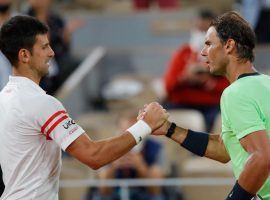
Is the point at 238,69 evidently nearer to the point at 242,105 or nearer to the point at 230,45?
the point at 230,45

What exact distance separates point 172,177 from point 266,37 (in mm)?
2411

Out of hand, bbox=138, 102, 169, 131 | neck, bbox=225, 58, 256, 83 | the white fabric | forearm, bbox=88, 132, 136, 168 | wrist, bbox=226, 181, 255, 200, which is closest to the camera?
wrist, bbox=226, 181, 255, 200

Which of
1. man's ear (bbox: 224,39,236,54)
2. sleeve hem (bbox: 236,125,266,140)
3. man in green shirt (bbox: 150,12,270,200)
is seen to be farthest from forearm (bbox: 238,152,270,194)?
man's ear (bbox: 224,39,236,54)

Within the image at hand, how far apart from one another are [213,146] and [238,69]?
75cm

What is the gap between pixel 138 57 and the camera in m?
10.8

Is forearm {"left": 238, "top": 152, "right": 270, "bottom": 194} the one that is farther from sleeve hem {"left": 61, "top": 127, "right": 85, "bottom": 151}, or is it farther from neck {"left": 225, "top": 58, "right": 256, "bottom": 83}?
sleeve hem {"left": 61, "top": 127, "right": 85, "bottom": 151}

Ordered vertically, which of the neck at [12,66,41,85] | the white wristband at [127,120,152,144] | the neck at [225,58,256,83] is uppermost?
the neck at [225,58,256,83]

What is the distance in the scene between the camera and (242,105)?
4.84m

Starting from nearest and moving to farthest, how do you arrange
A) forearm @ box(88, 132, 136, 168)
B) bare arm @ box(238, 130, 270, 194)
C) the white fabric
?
bare arm @ box(238, 130, 270, 194) < forearm @ box(88, 132, 136, 168) < the white fabric

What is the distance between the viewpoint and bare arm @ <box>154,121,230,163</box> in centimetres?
564

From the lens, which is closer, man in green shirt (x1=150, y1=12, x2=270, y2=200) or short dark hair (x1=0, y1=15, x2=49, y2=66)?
man in green shirt (x1=150, y1=12, x2=270, y2=200)

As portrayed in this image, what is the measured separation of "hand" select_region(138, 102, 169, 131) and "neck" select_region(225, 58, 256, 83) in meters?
0.57

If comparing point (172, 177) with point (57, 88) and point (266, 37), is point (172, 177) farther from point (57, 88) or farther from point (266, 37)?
point (266, 37)

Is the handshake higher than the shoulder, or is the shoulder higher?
the shoulder
